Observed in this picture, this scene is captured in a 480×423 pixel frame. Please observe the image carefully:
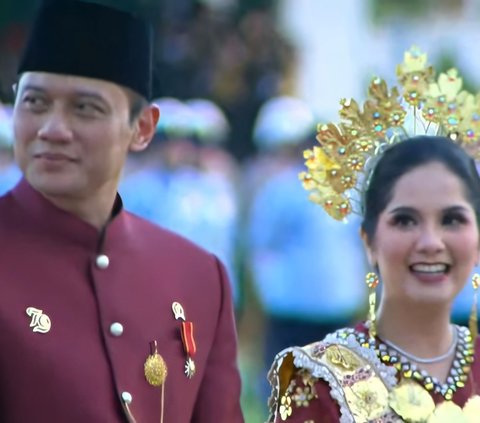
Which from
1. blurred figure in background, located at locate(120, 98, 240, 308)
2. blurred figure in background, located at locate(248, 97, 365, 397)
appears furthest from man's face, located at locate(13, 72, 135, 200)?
blurred figure in background, located at locate(120, 98, 240, 308)

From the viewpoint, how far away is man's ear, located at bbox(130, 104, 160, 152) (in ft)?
9.94

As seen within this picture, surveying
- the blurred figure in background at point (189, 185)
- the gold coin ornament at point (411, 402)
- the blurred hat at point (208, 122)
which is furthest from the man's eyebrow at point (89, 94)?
the blurred hat at point (208, 122)

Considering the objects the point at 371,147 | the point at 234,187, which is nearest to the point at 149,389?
the point at 371,147

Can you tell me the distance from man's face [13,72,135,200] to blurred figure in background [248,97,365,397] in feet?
11.3

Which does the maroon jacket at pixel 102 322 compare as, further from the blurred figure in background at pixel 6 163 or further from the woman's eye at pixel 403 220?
the blurred figure in background at pixel 6 163

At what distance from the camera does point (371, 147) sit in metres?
3.28

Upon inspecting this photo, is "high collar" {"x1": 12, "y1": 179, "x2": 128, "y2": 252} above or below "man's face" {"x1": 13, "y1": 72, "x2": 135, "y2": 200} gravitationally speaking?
below

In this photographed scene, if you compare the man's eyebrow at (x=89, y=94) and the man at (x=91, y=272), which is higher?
the man's eyebrow at (x=89, y=94)

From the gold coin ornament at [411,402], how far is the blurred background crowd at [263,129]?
2.71m

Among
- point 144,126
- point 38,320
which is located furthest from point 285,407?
point 144,126

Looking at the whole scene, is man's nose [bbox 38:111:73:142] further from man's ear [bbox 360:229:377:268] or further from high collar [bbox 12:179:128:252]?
man's ear [bbox 360:229:377:268]

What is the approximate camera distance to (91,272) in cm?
293

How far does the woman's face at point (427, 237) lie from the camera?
3033mm

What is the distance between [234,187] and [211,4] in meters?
1.43
